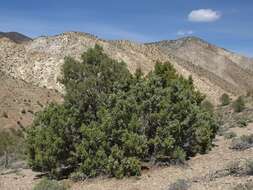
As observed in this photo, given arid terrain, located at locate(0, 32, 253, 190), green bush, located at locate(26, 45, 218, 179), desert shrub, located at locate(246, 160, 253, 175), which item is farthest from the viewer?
green bush, located at locate(26, 45, 218, 179)

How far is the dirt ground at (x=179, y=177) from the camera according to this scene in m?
15.1

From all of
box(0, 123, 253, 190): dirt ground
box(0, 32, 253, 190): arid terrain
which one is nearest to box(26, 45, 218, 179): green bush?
box(0, 123, 253, 190): dirt ground

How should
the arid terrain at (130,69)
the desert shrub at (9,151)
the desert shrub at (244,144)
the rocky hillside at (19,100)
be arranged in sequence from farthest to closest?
the rocky hillside at (19,100), the desert shrub at (9,151), the desert shrub at (244,144), the arid terrain at (130,69)

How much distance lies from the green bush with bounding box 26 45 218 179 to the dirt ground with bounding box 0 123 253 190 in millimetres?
573

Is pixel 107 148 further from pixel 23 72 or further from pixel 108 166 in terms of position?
pixel 23 72

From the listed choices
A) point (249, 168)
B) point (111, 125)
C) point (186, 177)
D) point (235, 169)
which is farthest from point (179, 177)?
point (111, 125)

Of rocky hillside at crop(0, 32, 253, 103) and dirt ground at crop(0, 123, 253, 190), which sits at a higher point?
rocky hillside at crop(0, 32, 253, 103)

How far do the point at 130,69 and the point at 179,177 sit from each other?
6323cm

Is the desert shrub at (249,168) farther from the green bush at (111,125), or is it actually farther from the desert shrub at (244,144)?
the desert shrub at (244,144)

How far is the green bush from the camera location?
1944 centimetres

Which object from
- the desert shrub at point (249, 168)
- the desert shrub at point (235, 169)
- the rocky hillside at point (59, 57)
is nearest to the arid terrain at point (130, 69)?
the rocky hillside at point (59, 57)

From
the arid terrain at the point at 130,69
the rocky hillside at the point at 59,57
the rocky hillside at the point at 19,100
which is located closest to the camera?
the arid terrain at the point at 130,69

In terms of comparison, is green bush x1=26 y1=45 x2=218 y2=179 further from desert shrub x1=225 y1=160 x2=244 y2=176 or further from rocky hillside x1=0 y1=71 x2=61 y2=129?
rocky hillside x1=0 y1=71 x2=61 y2=129

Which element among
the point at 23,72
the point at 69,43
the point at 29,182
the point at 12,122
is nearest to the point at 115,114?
the point at 29,182
